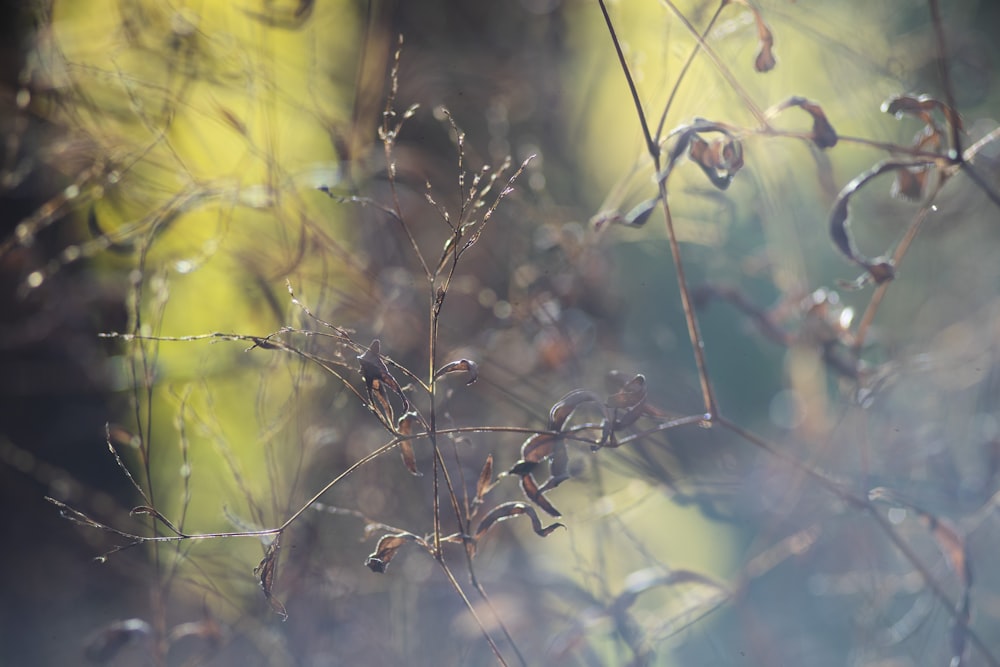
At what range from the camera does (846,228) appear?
2.04 feet

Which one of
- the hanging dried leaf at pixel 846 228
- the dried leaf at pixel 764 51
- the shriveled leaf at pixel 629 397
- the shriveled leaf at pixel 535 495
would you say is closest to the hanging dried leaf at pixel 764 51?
the dried leaf at pixel 764 51

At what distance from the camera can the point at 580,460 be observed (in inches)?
31.0

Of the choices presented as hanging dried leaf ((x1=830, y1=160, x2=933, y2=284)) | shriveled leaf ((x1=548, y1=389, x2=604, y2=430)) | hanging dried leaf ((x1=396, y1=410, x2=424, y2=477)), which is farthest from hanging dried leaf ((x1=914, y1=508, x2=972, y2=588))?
hanging dried leaf ((x1=396, y1=410, x2=424, y2=477))

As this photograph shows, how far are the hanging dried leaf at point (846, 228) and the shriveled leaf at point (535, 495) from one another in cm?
31

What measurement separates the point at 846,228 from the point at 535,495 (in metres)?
0.33

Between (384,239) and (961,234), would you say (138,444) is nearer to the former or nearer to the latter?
(384,239)

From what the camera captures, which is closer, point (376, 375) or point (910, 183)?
point (376, 375)

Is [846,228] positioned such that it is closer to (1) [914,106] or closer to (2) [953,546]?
(1) [914,106]

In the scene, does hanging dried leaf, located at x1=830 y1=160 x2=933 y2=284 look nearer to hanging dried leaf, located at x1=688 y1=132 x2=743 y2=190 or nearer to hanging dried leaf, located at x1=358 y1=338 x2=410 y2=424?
hanging dried leaf, located at x1=688 y1=132 x2=743 y2=190

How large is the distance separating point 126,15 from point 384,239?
0.49 metres

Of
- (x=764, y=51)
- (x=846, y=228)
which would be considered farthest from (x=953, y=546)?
(x=764, y=51)

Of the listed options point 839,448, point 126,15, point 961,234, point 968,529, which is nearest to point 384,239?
point 126,15

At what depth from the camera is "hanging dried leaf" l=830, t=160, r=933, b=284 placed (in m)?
0.61

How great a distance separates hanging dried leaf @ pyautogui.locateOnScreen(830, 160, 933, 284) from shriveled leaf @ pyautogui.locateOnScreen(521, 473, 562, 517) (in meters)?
0.31
